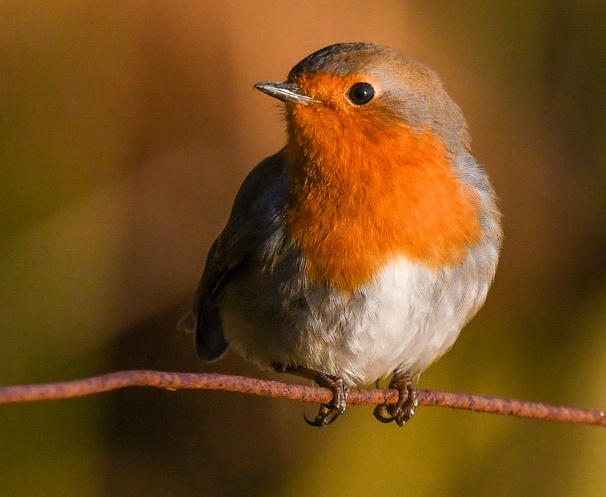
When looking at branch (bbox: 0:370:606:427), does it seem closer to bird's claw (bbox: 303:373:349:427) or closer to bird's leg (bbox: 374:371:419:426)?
bird's claw (bbox: 303:373:349:427)

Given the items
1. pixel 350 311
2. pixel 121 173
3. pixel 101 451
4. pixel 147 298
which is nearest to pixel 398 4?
pixel 121 173

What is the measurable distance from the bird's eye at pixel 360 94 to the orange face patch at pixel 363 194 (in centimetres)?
2

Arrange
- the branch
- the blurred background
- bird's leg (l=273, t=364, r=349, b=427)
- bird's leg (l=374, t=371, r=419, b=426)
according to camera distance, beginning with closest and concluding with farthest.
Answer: the branch
bird's leg (l=273, t=364, r=349, b=427)
bird's leg (l=374, t=371, r=419, b=426)
the blurred background

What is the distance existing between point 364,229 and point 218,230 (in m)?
1.78

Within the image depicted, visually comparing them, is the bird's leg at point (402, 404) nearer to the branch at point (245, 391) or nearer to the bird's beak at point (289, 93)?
the branch at point (245, 391)

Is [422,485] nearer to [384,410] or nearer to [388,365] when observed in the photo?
[384,410]

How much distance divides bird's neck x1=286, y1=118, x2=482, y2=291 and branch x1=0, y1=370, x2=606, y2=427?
0.40 m

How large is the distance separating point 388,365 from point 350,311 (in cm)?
41

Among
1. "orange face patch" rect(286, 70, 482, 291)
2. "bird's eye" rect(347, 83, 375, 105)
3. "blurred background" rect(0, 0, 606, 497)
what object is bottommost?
"blurred background" rect(0, 0, 606, 497)

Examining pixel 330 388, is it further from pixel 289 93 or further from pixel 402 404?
pixel 289 93

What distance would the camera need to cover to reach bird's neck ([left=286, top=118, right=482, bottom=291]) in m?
2.78

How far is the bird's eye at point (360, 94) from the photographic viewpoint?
2.92m

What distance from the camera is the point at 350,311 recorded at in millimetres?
2805

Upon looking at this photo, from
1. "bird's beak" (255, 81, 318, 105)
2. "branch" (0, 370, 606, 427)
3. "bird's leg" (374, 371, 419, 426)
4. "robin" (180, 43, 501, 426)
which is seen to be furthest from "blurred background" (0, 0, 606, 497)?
"branch" (0, 370, 606, 427)
